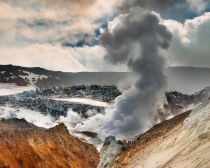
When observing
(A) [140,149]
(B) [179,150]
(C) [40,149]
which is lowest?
(C) [40,149]

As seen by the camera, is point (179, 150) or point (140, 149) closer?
point (179, 150)

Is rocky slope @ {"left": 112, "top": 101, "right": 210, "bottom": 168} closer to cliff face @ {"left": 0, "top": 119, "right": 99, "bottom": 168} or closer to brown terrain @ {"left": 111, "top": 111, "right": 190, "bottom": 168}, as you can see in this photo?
brown terrain @ {"left": 111, "top": 111, "right": 190, "bottom": 168}

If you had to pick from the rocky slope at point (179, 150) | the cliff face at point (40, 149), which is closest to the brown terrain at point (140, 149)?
the rocky slope at point (179, 150)

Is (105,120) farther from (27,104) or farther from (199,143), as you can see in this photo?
(199,143)

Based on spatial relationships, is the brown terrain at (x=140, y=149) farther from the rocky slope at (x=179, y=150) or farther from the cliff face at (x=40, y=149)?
the cliff face at (x=40, y=149)

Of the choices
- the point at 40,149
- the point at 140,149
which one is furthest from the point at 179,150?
the point at 40,149

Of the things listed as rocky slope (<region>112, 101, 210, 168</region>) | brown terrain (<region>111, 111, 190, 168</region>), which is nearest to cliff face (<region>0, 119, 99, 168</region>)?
brown terrain (<region>111, 111, 190, 168</region>)

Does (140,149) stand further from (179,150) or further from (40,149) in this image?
(40,149)
